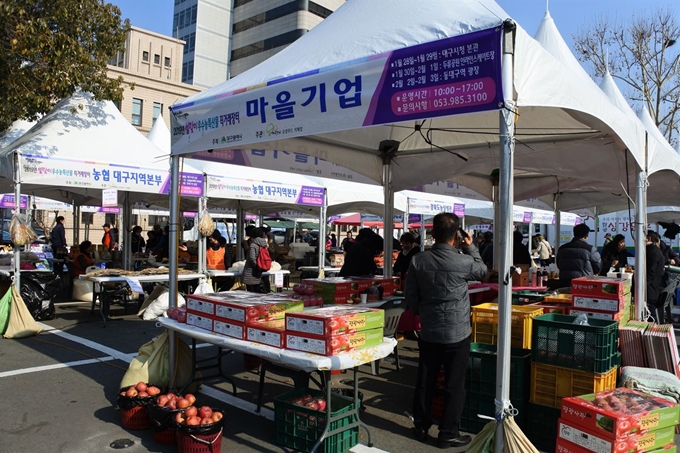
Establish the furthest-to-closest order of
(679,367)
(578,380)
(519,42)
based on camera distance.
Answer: (679,367)
(578,380)
(519,42)

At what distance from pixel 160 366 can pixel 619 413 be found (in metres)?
4.09

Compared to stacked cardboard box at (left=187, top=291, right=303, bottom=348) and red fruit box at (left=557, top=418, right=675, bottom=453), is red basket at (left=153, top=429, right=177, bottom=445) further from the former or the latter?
red fruit box at (left=557, top=418, right=675, bottom=453)

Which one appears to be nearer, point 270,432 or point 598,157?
point 270,432

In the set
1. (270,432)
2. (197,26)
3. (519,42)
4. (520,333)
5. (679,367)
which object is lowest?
(270,432)

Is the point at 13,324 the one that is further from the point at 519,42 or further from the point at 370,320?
the point at 519,42

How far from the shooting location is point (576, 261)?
23.4 ft

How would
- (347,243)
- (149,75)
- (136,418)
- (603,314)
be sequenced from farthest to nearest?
(149,75) → (347,243) → (603,314) → (136,418)

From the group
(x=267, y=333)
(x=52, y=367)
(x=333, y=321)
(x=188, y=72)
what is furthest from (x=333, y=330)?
(x=188, y=72)

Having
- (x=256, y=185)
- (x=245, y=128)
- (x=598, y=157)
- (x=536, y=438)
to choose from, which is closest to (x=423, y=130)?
(x=598, y=157)

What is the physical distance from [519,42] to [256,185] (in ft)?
29.1

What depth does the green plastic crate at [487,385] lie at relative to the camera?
414cm

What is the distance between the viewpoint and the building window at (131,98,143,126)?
37.0 m

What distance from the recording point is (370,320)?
396 centimetres

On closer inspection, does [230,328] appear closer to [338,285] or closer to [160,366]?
[160,366]
